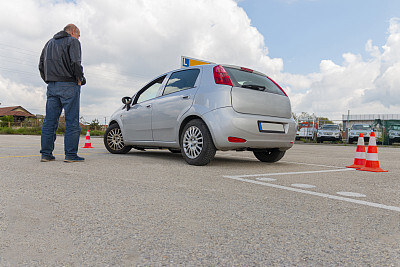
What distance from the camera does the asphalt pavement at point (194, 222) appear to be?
1449 mm

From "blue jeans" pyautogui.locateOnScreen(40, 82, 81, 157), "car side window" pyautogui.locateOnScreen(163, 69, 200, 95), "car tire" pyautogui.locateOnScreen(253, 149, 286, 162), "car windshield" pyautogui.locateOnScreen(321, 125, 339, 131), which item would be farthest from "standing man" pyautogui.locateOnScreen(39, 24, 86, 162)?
"car windshield" pyautogui.locateOnScreen(321, 125, 339, 131)

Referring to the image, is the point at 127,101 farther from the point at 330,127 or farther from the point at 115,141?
the point at 330,127

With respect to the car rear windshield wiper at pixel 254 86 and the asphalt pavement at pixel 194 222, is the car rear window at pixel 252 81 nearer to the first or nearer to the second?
the car rear windshield wiper at pixel 254 86

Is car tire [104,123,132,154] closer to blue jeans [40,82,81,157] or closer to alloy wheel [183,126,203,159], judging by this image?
Answer: blue jeans [40,82,81,157]

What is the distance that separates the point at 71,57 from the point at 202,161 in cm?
258


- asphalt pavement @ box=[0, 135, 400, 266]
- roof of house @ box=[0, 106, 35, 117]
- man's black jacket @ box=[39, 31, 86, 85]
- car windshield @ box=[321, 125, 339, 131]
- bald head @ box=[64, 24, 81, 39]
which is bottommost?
asphalt pavement @ box=[0, 135, 400, 266]

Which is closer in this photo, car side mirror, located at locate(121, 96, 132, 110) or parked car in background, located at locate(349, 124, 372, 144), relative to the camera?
car side mirror, located at locate(121, 96, 132, 110)

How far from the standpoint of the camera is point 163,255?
1453 millimetres

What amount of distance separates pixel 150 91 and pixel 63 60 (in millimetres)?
1735

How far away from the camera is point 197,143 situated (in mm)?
4781

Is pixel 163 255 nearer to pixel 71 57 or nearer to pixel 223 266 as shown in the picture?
pixel 223 266

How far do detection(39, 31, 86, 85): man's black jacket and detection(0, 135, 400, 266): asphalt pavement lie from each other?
207cm

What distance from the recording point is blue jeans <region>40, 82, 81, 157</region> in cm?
495

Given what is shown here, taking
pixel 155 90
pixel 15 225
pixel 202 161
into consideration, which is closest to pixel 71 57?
pixel 155 90
